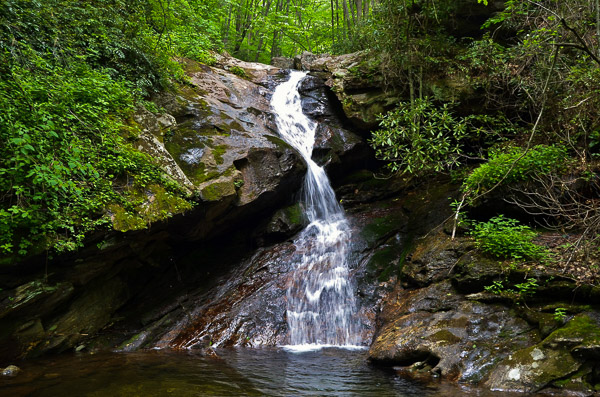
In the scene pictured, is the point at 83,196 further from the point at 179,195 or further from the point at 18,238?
the point at 179,195

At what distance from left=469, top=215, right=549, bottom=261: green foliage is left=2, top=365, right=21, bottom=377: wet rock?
25.3 ft

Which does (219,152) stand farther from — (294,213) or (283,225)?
(294,213)

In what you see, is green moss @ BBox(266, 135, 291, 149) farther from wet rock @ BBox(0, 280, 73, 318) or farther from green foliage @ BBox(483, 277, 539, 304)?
green foliage @ BBox(483, 277, 539, 304)

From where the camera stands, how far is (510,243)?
6.18 m

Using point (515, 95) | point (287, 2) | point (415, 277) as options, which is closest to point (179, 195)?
point (415, 277)

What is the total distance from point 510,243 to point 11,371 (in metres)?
8.15

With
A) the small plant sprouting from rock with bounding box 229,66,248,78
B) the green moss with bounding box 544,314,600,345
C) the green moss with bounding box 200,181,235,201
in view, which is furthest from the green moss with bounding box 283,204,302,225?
the small plant sprouting from rock with bounding box 229,66,248,78

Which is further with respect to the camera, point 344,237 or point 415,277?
point 344,237

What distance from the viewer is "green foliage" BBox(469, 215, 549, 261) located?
5960 mm

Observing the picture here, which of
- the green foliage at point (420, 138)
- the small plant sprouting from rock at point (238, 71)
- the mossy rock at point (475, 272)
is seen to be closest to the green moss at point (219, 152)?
the green foliage at point (420, 138)

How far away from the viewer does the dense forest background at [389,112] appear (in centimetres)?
553

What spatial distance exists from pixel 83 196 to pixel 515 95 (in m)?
10.4

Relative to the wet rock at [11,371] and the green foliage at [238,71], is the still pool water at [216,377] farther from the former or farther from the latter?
the green foliage at [238,71]

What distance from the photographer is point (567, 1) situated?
7.54 m
